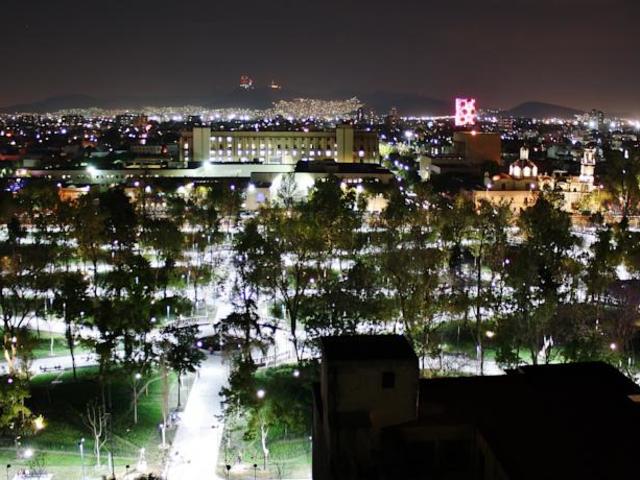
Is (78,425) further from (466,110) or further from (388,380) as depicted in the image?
(466,110)

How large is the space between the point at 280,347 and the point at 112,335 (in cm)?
513

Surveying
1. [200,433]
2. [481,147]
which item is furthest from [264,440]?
[481,147]

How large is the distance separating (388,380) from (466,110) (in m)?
76.0

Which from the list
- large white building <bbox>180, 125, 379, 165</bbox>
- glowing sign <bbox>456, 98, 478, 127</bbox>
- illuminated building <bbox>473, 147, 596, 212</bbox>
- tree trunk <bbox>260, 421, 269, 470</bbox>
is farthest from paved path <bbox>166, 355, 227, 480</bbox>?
glowing sign <bbox>456, 98, 478, 127</bbox>

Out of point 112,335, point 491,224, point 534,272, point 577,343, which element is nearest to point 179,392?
point 112,335

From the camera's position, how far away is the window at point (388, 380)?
9562mm

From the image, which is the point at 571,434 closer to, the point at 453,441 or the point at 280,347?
the point at 453,441

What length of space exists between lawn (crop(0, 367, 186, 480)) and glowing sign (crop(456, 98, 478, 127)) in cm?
6881

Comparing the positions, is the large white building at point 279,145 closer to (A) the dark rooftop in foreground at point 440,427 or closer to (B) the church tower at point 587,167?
(B) the church tower at point 587,167

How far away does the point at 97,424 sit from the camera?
14898 mm

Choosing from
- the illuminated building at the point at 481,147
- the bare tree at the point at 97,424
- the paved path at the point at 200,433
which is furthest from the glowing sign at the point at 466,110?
the bare tree at the point at 97,424

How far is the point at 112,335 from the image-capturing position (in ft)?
54.8

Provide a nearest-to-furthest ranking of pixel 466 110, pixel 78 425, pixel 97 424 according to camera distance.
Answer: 1. pixel 97 424
2. pixel 78 425
3. pixel 466 110

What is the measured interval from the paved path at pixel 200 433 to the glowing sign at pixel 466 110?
2673 inches
